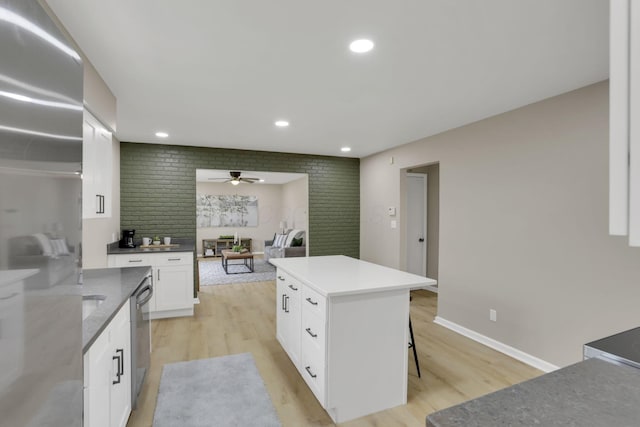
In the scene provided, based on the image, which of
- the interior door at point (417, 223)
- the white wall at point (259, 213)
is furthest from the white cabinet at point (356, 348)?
the white wall at point (259, 213)

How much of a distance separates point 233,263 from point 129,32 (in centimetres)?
726

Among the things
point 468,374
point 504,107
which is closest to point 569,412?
point 468,374

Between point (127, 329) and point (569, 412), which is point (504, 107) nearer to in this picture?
point (569, 412)

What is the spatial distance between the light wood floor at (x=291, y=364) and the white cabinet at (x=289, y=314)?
0.17 metres

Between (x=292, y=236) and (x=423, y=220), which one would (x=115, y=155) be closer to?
(x=292, y=236)

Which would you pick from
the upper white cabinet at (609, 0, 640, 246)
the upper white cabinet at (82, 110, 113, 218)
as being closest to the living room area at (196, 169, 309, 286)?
the upper white cabinet at (82, 110, 113, 218)

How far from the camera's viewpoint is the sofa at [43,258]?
0.58 metres

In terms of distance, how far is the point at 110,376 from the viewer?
1679 mm

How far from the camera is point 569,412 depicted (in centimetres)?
77

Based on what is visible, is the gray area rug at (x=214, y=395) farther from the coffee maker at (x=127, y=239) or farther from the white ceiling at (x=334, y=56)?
the white ceiling at (x=334, y=56)

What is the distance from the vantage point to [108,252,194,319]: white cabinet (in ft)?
14.0

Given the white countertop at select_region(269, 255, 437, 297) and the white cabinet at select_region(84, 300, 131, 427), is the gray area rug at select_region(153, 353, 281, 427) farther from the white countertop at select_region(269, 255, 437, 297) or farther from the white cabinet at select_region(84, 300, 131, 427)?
the white countertop at select_region(269, 255, 437, 297)

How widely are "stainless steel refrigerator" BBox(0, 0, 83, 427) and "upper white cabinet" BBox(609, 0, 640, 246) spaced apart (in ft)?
3.21

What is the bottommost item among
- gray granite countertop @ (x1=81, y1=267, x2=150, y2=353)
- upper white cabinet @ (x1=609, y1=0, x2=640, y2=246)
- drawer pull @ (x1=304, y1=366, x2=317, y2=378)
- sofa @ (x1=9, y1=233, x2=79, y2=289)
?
drawer pull @ (x1=304, y1=366, x2=317, y2=378)
